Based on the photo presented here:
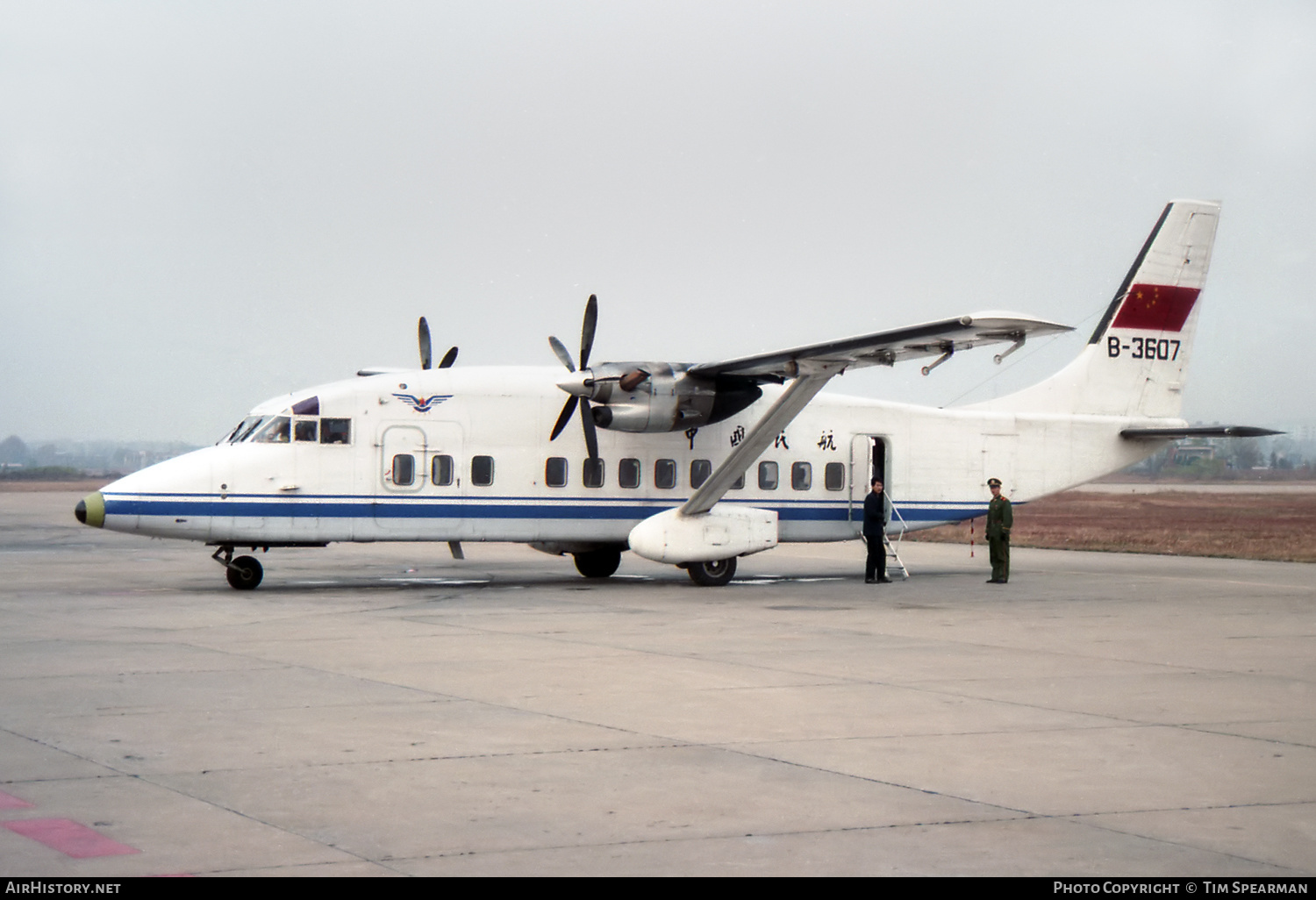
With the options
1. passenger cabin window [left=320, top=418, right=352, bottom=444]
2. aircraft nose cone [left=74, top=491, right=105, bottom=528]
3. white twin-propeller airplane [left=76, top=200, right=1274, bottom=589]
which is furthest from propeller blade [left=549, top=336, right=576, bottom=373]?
aircraft nose cone [left=74, top=491, right=105, bottom=528]

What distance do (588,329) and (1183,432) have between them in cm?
1174

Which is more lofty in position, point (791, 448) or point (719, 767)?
point (791, 448)

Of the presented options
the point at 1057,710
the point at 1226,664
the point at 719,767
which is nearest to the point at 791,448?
the point at 1226,664

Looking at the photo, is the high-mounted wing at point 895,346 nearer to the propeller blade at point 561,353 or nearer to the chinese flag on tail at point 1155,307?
the propeller blade at point 561,353

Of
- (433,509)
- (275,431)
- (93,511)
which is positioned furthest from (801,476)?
(93,511)

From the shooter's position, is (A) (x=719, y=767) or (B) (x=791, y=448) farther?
(B) (x=791, y=448)

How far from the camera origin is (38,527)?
42.9 meters

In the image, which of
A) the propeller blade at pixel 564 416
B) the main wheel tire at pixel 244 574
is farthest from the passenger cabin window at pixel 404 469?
the main wheel tire at pixel 244 574

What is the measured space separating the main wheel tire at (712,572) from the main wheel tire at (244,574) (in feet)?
22.1

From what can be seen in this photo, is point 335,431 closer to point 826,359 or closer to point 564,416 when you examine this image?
point 564,416

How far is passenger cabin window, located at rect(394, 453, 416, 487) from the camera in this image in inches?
840
